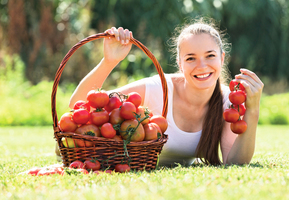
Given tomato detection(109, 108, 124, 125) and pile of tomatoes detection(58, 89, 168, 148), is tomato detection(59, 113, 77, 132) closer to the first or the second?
pile of tomatoes detection(58, 89, 168, 148)

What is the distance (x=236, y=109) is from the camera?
2732 millimetres

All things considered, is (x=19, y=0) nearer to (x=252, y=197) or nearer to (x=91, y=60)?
(x=91, y=60)

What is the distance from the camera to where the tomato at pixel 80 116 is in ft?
7.63

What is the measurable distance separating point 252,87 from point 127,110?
1.05m

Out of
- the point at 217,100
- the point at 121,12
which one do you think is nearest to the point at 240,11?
the point at 121,12

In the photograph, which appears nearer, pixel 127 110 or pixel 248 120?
pixel 127 110

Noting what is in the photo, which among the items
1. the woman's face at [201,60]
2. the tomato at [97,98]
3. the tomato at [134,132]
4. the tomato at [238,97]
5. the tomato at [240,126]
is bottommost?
the tomato at [240,126]

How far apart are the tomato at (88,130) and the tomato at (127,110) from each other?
0.69 ft

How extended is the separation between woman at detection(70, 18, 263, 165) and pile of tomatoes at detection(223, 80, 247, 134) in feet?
0.18

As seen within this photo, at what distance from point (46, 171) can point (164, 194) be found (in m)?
1.03

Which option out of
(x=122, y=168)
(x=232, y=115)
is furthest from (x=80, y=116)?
(x=232, y=115)

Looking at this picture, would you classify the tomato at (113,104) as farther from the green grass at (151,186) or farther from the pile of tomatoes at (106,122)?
the green grass at (151,186)

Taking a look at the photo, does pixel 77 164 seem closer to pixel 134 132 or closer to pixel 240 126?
pixel 134 132

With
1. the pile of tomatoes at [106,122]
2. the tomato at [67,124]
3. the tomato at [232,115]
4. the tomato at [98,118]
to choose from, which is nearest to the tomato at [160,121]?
the pile of tomatoes at [106,122]
